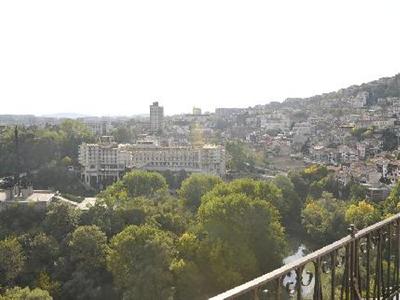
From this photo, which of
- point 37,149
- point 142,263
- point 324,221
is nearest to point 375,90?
point 37,149

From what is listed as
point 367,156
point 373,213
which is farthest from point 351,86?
point 373,213

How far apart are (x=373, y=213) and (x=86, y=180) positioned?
25952mm

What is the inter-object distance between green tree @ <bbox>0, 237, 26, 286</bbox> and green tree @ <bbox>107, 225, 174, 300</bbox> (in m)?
3.16

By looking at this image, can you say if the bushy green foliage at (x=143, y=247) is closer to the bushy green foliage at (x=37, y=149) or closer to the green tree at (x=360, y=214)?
the green tree at (x=360, y=214)

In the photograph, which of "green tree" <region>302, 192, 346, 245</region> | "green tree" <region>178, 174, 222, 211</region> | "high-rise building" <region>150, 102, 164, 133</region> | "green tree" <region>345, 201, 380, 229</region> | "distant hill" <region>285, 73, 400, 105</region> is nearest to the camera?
"green tree" <region>345, 201, 380, 229</region>

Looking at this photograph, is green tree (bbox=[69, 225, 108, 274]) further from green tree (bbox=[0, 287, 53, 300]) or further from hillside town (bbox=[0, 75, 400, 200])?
hillside town (bbox=[0, 75, 400, 200])

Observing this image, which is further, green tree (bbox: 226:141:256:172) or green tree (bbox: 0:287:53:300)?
green tree (bbox: 226:141:256:172)

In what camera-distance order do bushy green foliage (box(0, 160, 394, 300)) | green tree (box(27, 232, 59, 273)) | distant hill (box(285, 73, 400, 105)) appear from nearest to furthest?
bushy green foliage (box(0, 160, 394, 300))
green tree (box(27, 232, 59, 273))
distant hill (box(285, 73, 400, 105))

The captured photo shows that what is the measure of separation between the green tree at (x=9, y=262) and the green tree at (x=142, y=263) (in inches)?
125

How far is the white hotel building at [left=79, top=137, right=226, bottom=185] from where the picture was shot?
45812mm

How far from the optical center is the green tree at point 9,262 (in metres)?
18.5

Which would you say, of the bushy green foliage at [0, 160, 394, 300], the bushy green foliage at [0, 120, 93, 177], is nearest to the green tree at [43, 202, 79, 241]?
the bushy green foliage at [0, 160, 394, 300]

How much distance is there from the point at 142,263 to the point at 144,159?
31959mm

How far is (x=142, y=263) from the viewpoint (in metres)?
17.2
